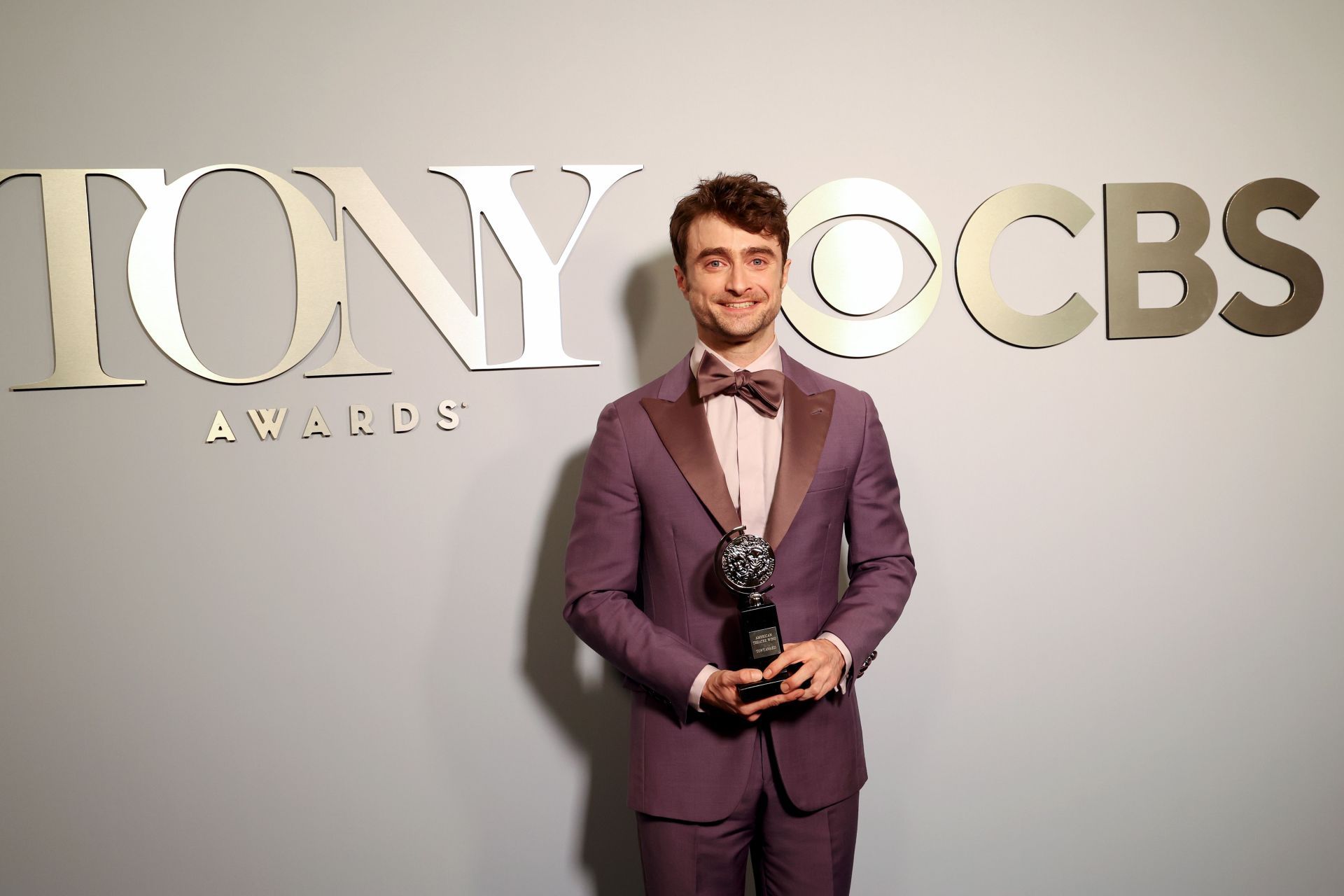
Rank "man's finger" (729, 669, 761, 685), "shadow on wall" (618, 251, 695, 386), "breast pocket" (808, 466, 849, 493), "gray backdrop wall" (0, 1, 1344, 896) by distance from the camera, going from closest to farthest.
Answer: "man's finger" (729, 669, 761, 685) < "breast pocket" (808, 466, 849, 493) < "gray backdrop wall" (0, 1, 1344, 896) < "shadow on wall" (618, 251, 695, 386)

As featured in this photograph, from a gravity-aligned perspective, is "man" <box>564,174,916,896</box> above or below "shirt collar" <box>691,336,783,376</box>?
below

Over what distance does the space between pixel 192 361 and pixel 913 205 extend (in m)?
2.00

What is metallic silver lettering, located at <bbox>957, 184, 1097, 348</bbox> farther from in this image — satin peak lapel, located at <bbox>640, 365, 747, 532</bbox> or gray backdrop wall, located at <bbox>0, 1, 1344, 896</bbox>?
satin peak lapel, located at <bbox>640, 365, 747, 532</bbox>

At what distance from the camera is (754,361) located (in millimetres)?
1964

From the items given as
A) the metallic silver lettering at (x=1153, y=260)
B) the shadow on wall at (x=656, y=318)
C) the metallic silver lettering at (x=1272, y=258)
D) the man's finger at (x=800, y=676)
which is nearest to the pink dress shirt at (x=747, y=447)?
the man's finger at (x=800, y=676)

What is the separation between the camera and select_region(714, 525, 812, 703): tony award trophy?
1706mm

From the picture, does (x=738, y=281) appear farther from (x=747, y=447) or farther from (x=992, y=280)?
(x=992, y=280)

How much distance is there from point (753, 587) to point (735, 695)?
0.68 feet

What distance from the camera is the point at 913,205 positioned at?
2555 millimetres

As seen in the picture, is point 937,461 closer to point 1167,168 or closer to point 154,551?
point 1167,168

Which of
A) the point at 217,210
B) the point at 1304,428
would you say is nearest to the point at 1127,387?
the point at 1304,428

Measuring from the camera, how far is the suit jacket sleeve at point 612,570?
5.88ft

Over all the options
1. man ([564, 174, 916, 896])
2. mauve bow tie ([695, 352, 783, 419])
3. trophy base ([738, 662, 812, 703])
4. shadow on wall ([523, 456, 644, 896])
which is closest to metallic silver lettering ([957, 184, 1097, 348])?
man ([564, 174, 916, 896])

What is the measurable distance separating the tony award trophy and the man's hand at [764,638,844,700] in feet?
0.06
